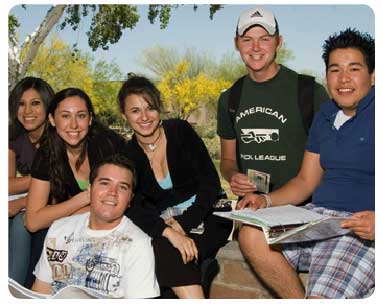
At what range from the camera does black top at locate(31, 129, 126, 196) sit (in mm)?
3432

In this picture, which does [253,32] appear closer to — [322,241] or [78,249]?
[322,241]

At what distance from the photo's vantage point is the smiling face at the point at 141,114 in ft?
11.1

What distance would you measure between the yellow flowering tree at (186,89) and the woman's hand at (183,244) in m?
0.99

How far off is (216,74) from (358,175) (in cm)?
127

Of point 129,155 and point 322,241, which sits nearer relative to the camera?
point 322,241

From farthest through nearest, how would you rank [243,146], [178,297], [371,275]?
[243,146], [178,297], [371,275]

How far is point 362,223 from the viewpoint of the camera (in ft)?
9.07

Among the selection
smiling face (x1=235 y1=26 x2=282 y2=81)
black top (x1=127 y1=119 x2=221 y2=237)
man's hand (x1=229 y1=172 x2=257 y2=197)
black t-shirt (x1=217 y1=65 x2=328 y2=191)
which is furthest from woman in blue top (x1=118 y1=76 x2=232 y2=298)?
smiling face (x1=235 y1=26 x2=282 y2=81)

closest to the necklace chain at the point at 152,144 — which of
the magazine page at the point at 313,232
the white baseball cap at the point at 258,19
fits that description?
the white baseball cap at the point at 258,19

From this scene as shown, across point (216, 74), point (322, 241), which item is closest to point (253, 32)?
point (216, 74)

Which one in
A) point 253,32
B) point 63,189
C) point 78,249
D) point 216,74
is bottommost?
point 78,249

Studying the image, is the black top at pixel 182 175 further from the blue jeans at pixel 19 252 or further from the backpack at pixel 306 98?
the blue jeans at pixel 19 252

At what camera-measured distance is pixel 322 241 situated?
2984 millimetres

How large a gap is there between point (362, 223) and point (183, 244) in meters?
0.96
